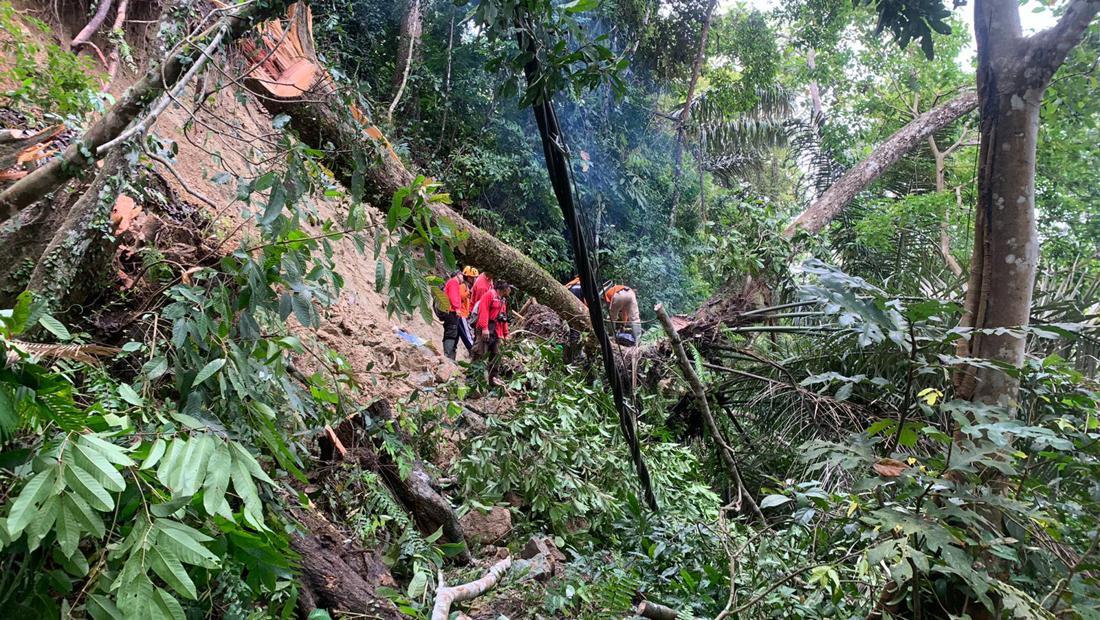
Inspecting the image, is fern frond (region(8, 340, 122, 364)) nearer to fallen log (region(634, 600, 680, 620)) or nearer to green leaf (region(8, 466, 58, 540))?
green leaf (region(8, 466, 58, 540))

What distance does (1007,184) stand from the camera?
7.72 feet

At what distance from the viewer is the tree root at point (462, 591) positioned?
268 cm

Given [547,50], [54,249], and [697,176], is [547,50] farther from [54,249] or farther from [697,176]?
[697,176]

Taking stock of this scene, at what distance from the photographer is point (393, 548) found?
131 inches

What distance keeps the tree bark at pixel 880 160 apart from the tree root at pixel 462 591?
272 inches

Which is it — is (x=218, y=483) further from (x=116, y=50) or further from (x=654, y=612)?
(x=116, y=50)

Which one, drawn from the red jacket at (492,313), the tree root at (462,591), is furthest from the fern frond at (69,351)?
the red jacket at (492,313)

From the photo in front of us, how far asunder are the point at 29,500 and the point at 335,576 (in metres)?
1.46

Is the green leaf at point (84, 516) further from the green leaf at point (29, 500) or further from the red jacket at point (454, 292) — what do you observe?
the red jacket at point (454, 292)

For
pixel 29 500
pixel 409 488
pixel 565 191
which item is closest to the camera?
pixel 29 500

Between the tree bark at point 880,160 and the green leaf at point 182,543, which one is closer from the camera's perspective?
the green leaf at point 182,543

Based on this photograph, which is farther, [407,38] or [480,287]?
[407,38]

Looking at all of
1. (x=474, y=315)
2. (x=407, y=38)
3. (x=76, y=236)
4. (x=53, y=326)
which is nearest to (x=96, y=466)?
(x=53, y=326)

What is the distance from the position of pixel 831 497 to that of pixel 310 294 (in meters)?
2.23
